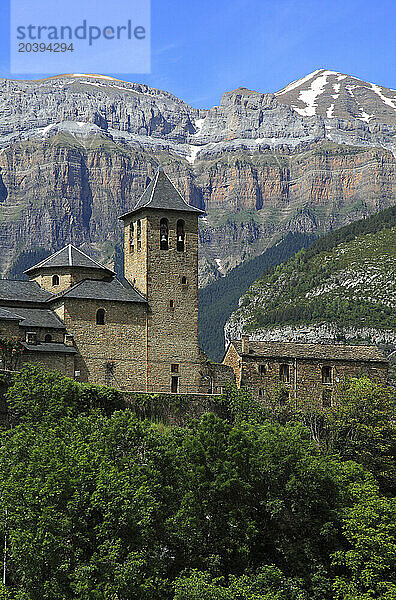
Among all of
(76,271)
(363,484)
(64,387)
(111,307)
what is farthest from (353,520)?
(76,271)

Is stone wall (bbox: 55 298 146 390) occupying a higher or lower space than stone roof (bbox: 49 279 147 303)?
lower

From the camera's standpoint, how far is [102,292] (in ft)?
232

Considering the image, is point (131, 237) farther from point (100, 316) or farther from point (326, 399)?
point (326, 399)

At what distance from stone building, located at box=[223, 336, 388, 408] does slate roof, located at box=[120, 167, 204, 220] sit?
12.9 metres

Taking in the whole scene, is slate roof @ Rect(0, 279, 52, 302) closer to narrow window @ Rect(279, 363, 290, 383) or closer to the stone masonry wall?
the stone masonry wall

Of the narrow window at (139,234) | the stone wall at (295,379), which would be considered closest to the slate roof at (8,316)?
the narrow window at (139,234)

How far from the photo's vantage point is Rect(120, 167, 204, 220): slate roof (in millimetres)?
74188

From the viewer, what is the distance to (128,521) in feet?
152

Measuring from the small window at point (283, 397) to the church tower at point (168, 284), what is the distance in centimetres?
724

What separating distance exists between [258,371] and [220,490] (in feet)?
77.3

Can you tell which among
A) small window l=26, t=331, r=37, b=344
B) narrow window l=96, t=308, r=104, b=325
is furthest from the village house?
small window l=26, t=331, r=37, b=344

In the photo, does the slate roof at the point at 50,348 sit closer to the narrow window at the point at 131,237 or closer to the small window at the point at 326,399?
the narrow window at the point at 131,237

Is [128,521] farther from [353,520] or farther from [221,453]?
[353,520]

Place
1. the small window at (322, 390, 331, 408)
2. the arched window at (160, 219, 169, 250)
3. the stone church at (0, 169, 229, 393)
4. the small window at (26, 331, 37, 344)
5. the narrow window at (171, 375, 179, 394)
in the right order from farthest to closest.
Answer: the small window at (322, 390, 331, 408) < the arched window at (160, 219, 169, 250) < the narrow window at (171, 375, 179, 394) < the stone church at (0, 169, 229, 393) < the small window at (26, 331, 37, 344)
